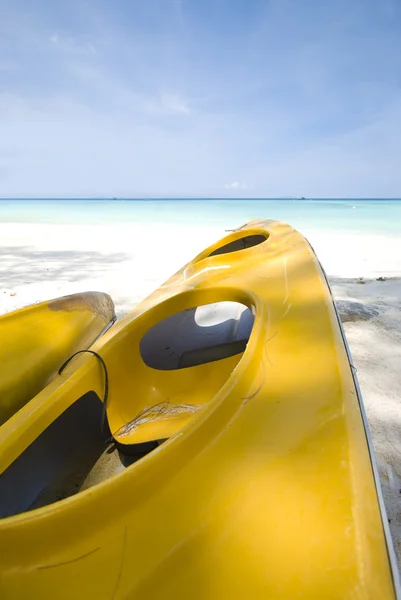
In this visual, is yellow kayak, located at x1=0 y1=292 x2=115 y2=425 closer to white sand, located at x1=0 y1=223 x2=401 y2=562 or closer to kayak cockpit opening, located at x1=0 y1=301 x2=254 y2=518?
kayak cockpit opening, located at x1=0 y1=301 x2=254 y2=518

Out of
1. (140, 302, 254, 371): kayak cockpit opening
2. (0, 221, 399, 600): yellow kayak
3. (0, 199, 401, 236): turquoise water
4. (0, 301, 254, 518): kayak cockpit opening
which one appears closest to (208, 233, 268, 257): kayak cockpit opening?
(140, 302, 254, 371): kayak cockpit opening

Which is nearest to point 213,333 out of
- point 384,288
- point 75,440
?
point 75,440

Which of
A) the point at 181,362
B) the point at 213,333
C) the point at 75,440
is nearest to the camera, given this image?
the point at 75,440

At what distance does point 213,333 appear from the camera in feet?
7.30

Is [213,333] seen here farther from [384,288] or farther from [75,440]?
[384,288]

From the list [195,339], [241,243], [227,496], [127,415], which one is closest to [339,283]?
[241,243]

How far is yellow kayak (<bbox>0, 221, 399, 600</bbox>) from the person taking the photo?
1.74 ft

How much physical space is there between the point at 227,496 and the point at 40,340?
1380 millimetres

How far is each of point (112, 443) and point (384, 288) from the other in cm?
316

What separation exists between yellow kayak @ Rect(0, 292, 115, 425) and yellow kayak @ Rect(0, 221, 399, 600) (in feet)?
1.14

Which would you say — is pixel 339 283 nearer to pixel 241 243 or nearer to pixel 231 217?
pixel 241 243

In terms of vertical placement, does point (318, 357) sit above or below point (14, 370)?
above

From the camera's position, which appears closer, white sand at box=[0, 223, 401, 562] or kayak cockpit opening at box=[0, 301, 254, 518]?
kayak cockpit opening at box=[0, 301, 254, 518]

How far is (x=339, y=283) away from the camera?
Answer: 405 cm
